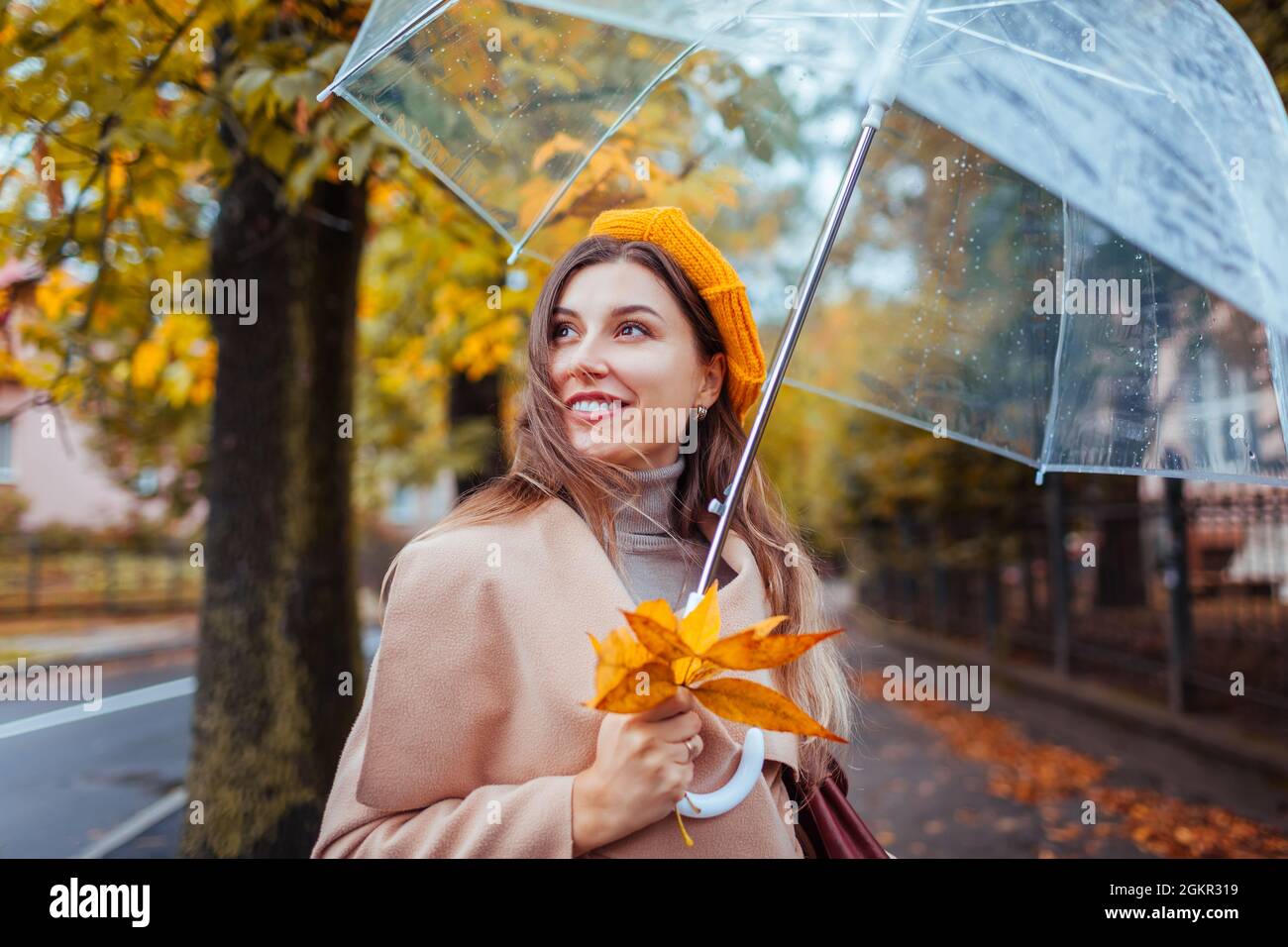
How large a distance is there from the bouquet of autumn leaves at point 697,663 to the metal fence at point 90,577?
20487 millimetres

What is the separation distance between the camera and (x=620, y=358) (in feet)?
6.63

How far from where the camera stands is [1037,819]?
7.16m

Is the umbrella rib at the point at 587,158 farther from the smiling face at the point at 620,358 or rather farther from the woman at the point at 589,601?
the smiling face at the point at 620,358

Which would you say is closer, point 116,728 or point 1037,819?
point 1037,819

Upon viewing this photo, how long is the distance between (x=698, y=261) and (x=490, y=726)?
106 cm

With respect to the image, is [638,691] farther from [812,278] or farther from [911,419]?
[911,419]

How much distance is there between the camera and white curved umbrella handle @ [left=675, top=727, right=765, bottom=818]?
68.2 inches

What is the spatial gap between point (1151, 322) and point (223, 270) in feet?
12.7

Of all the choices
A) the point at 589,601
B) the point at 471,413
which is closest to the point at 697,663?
the point at 589,601

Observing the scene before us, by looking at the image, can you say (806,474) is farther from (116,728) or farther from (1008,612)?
(116,728)

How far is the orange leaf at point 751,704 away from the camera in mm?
1470

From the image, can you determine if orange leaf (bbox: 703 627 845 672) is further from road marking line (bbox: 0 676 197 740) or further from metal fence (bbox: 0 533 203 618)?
metal fence (bbox: 0 533 203 618)
